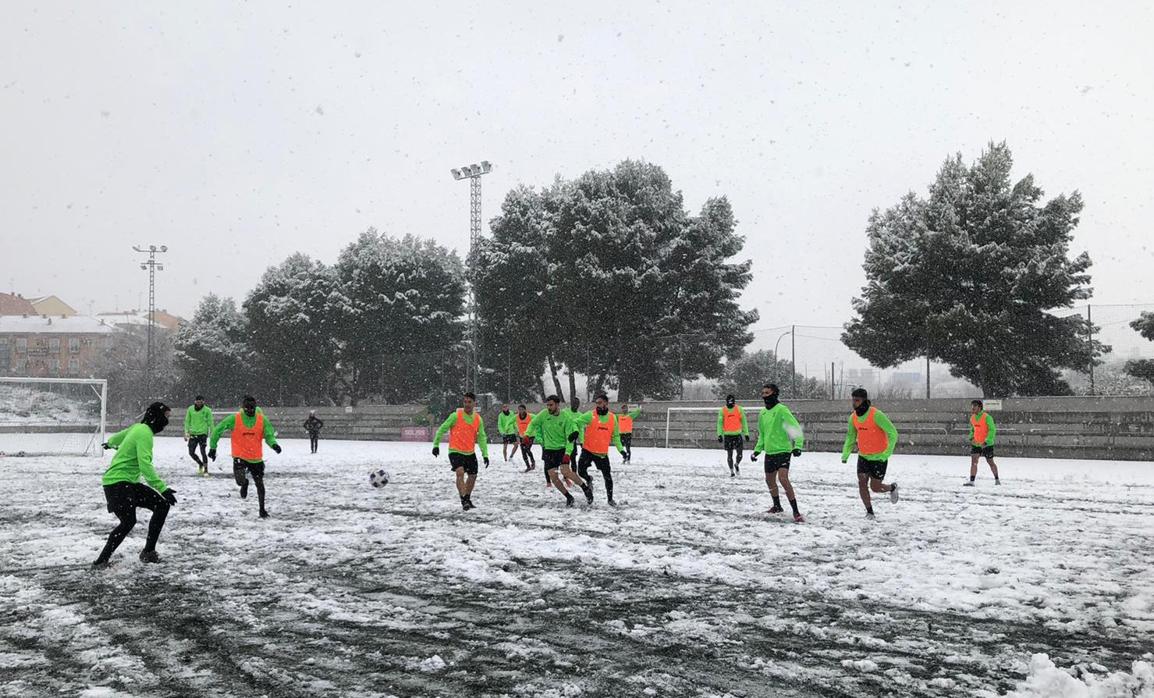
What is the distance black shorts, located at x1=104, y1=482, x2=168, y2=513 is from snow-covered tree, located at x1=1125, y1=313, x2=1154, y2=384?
78.4 ft

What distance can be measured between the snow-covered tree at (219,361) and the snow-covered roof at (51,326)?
59.1 m

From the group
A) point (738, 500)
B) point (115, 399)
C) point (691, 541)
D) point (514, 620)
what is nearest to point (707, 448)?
point (738, 500)

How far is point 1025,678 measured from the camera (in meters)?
4.68

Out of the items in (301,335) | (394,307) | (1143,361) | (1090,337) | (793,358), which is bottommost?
(1143,361)

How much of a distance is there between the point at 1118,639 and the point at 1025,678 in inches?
50.2

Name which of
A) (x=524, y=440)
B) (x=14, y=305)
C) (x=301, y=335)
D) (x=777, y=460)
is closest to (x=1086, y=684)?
(x=777, y=460)

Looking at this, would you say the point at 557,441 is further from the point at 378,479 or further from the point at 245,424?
the point at 378,479

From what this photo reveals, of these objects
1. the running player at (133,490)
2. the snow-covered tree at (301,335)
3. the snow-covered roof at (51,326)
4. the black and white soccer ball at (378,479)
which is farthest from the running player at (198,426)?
the snow-covered roof at (51,326)

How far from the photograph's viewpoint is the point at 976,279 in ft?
107

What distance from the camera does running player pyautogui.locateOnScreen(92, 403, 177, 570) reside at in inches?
325

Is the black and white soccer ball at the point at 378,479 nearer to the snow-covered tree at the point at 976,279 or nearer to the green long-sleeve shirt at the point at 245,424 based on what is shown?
the green long-sleeve shirt at the point at 245,424

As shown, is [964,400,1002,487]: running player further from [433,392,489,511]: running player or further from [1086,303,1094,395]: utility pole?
[433,392,489,511]: running player

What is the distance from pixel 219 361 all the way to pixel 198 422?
41536mm

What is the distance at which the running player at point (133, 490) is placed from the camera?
27.1 feet
